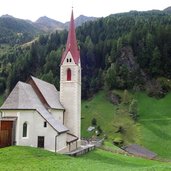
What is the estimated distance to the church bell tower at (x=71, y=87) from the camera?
195ft

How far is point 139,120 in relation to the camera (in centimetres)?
9631

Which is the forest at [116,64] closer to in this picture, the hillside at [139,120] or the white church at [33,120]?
the hillside at [139,120]

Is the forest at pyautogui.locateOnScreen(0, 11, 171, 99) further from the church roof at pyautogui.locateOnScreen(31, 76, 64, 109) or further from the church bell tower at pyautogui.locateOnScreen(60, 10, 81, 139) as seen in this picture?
the church roof at pyautogui.locateOnScreen(31, 76, 64, 109)

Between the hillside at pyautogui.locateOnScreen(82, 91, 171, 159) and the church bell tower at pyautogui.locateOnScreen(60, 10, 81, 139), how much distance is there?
2242cm

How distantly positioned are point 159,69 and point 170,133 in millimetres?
41868

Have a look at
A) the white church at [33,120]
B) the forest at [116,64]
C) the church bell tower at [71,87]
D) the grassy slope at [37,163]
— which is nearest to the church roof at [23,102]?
the white church at [33,120]

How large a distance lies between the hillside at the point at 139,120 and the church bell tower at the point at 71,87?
22.4m

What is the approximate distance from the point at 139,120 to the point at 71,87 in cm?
4110

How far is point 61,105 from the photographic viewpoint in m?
59.3

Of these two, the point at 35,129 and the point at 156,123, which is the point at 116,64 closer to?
the point at 156,123

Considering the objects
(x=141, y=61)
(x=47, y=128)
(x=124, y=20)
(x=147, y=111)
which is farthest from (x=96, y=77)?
(x=47, y=128)

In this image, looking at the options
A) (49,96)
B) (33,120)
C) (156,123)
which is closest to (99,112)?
(156,123)

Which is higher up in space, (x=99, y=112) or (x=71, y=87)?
(x=71, y=87)

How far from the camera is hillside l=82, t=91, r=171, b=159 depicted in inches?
3209
